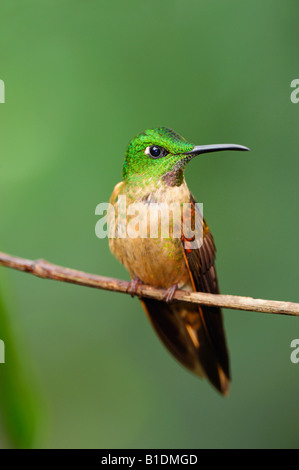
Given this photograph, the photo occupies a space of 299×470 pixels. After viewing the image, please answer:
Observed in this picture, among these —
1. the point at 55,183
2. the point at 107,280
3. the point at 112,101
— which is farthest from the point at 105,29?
the point at 107,280

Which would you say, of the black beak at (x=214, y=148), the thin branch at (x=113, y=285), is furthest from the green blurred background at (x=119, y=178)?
the thin branch at (x=113, y=285)

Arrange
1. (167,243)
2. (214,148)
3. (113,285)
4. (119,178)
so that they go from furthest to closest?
1. (119,178)
2. (167,243)
3. (113,285)
4. (214,148)

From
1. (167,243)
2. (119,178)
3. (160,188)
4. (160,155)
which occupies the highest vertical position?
(119,178)

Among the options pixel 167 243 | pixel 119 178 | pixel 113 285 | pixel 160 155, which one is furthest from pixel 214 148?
pixel 119 178

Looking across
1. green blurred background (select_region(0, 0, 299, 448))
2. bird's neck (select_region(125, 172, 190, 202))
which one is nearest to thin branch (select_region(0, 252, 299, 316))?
bird's neck (select_region(125, 172, 190, 202))

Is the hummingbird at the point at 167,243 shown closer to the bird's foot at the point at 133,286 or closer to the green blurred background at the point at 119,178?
the bird's foot at the point at 133,286

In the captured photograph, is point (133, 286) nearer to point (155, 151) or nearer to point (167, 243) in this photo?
point (167, 243)
